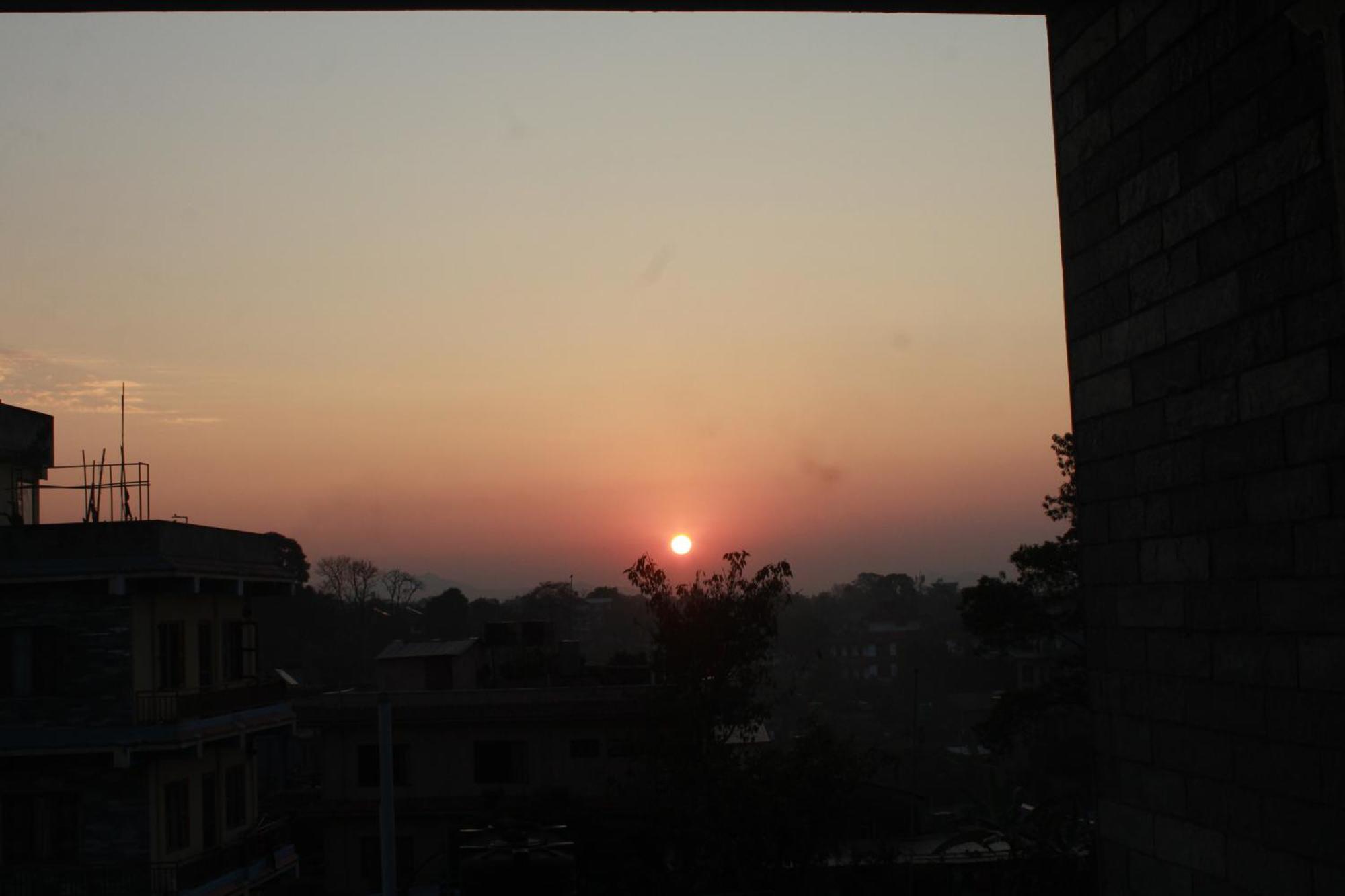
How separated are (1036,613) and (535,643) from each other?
16340 mm

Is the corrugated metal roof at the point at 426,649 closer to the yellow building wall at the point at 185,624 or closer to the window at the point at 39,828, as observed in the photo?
the yellow building wall at the point at 185,624

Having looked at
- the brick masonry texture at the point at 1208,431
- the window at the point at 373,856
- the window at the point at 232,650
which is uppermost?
the brick masonry texture at the point at 1208,431

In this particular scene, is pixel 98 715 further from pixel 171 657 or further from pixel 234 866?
pixel 234 866

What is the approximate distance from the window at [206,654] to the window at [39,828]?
9.99 feet

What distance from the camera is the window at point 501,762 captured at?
2895 centimetres

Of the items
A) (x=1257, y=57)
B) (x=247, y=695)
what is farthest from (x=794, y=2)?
(x=247, y=695)

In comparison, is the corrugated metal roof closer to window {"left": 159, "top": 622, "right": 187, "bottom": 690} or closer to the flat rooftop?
window {"left": 159, "top": 622, "right": 187, "bottom": 690}

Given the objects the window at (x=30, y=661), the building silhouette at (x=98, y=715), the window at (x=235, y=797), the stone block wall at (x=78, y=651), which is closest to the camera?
the building silhouette at (x=98, y=715)

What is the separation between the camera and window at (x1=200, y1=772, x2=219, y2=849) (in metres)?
22.5

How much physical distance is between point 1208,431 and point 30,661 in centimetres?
2043

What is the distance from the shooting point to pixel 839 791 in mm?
23750

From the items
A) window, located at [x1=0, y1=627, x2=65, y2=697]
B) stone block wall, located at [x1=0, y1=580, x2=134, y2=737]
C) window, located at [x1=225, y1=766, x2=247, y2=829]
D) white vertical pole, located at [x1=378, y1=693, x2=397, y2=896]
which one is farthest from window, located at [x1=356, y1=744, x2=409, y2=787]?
white vertical pole, located at [x1=378, y1=693, x2=397, y2=896]

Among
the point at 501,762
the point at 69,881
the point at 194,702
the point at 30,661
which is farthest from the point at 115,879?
the point at 501,762

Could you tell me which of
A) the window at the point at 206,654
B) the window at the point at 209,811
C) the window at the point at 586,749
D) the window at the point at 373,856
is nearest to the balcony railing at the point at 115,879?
the window at the point at 209,811
